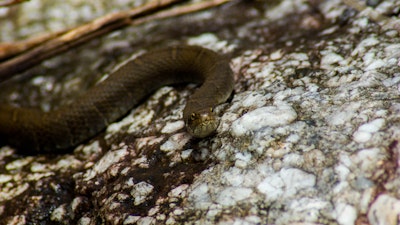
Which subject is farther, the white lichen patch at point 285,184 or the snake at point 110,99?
the snake at point 110,99

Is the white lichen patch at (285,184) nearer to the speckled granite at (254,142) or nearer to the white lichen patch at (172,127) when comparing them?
the speckled granite at (254,142)

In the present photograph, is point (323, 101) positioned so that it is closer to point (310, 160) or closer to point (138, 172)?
point (310, 160)

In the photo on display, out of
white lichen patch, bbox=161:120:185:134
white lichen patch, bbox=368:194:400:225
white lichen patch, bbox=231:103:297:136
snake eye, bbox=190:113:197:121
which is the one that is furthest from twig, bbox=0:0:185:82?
white lichen patch, bbox=368:194:400:225

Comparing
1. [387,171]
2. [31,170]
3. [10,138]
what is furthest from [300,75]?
[10,138]

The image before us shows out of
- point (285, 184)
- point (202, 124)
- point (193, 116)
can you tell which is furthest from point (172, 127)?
point (285, 184)

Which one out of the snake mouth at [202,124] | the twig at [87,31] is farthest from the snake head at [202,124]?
the twig at [87,31]

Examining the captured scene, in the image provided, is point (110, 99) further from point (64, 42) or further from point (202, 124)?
point (202, 124)
